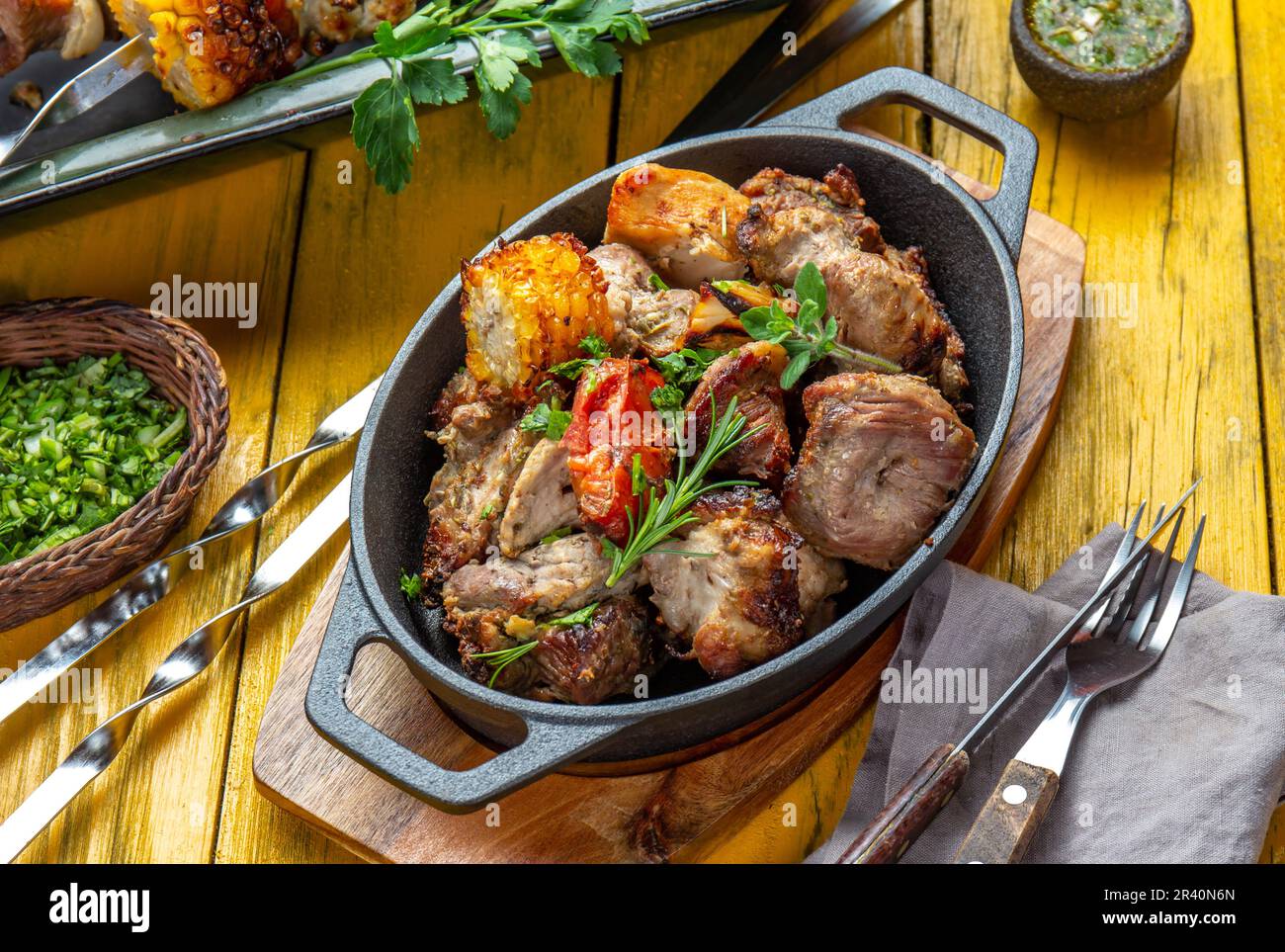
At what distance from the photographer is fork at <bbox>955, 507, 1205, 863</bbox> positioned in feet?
8.59

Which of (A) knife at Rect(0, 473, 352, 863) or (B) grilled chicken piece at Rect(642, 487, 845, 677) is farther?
(A) knife at Rect(0, 473, 352, 863)

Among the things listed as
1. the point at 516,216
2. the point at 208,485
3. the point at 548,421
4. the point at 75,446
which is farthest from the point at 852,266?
the point at 75,446

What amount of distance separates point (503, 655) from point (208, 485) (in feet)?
4.24

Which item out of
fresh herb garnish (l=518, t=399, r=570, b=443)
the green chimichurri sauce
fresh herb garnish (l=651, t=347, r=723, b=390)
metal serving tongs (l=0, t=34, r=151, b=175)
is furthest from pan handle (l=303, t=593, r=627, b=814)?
the green chimichurri sauce

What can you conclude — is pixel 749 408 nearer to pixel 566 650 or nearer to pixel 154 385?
pixel 566 650

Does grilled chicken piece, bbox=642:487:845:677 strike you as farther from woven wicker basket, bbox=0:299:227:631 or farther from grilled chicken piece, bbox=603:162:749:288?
woven wicker basket, bbox=0:299:227:631

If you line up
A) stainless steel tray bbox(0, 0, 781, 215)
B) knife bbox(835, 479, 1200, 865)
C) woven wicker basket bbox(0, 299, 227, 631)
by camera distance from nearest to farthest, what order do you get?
knife bbox(835, 479, 1200, 865)
woven wicker basket bbox(0, 299, 227, 631)
stainless steel tray bbox(0, 0, 781, 215)

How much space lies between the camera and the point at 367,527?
279 centimetres

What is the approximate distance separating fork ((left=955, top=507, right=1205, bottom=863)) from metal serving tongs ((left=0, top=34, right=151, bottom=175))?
2.64 m

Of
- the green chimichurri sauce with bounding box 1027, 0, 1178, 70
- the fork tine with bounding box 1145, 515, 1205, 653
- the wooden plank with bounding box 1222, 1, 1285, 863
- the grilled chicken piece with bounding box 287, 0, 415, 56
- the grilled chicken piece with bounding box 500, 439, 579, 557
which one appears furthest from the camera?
the green chimichurri sauce with bounding box 1027, 0, 1178, 70

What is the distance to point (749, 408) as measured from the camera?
2.73 meters

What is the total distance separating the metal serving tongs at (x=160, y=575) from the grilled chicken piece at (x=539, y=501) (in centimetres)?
77

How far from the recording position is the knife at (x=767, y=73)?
3.70m

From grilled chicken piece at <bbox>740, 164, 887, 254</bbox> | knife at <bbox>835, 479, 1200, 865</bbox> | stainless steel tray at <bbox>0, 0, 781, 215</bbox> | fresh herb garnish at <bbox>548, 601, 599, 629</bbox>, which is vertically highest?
stainless steel tray at <bbox>0, 0, 781, 215</bbox>
